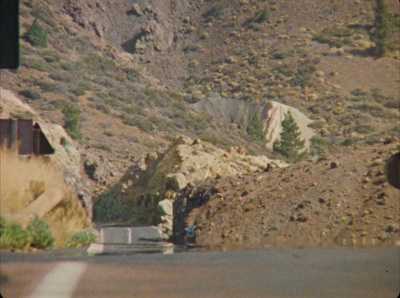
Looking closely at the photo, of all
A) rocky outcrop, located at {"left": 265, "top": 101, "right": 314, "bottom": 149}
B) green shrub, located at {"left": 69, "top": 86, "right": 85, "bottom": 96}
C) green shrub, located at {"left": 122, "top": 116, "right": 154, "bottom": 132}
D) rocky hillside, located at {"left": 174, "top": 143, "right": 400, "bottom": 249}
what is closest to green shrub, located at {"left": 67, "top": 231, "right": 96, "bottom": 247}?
rocky hillside, located at {"left": 174, "top": 143, "right": 400, "bottom": 249}

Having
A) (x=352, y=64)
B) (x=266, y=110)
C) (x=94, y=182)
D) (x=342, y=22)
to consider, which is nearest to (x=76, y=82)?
(x=94, y=182)

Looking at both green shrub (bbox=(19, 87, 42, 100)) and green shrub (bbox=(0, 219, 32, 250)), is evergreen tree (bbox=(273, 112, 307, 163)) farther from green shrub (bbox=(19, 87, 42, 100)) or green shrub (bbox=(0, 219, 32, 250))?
green shrub (bbox=(0, 219, 32, 250))

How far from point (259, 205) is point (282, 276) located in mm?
5535

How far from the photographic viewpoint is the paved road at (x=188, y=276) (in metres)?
3.86

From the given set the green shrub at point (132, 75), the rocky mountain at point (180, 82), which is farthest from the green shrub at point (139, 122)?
the green shrub at point (132, 75)

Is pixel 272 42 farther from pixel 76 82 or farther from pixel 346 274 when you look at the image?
pixel 346 274

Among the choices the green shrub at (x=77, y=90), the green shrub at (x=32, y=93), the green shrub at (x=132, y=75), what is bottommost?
the green shrub at (x=32, y=93)

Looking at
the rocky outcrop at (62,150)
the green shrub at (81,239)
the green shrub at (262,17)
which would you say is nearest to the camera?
the green shrub at (81,239)

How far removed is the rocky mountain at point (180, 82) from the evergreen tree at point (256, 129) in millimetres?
189

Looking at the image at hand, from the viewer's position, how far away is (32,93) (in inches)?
309

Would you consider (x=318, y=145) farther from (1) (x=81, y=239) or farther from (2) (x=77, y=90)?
(1) (x=81, y=239)

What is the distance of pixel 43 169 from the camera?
14.0ft

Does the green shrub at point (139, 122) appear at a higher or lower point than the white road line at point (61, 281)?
higher

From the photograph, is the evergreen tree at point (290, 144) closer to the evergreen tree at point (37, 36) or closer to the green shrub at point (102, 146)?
the evergreen tree at point (37, 36)
